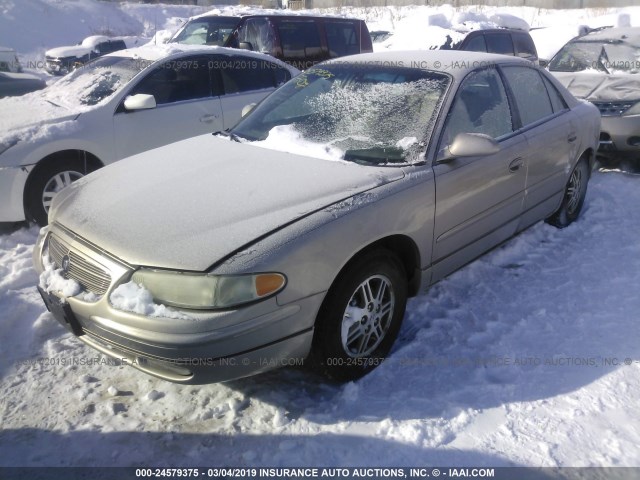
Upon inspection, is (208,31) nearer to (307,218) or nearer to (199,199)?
(199,199)

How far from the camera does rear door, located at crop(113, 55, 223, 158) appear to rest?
16.2ft

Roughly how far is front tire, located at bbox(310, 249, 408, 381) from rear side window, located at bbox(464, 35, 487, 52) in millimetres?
8982

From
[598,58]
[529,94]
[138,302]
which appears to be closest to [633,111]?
[598,58]

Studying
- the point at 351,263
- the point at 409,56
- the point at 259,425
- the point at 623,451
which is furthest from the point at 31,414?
the point at 409,56

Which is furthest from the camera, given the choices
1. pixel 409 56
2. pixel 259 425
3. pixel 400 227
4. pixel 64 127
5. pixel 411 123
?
pixel 64 127

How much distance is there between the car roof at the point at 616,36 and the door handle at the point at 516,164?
539 cm

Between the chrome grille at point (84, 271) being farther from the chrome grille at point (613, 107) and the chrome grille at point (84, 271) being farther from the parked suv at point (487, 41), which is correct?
the parked suv at point (487, 41)

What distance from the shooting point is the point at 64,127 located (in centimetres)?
456

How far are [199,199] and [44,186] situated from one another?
2578mm

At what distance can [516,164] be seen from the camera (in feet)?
11.6

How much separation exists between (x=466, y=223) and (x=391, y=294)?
0.75 meters

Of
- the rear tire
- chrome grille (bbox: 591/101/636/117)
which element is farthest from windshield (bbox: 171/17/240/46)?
chrome grille (bbox: 591/101/636/117)

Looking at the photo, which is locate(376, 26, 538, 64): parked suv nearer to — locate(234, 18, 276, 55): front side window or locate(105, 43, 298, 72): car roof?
locate(234, 18, 276, 55): front side window

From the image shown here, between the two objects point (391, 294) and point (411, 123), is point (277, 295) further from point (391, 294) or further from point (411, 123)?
point (411, 123)
